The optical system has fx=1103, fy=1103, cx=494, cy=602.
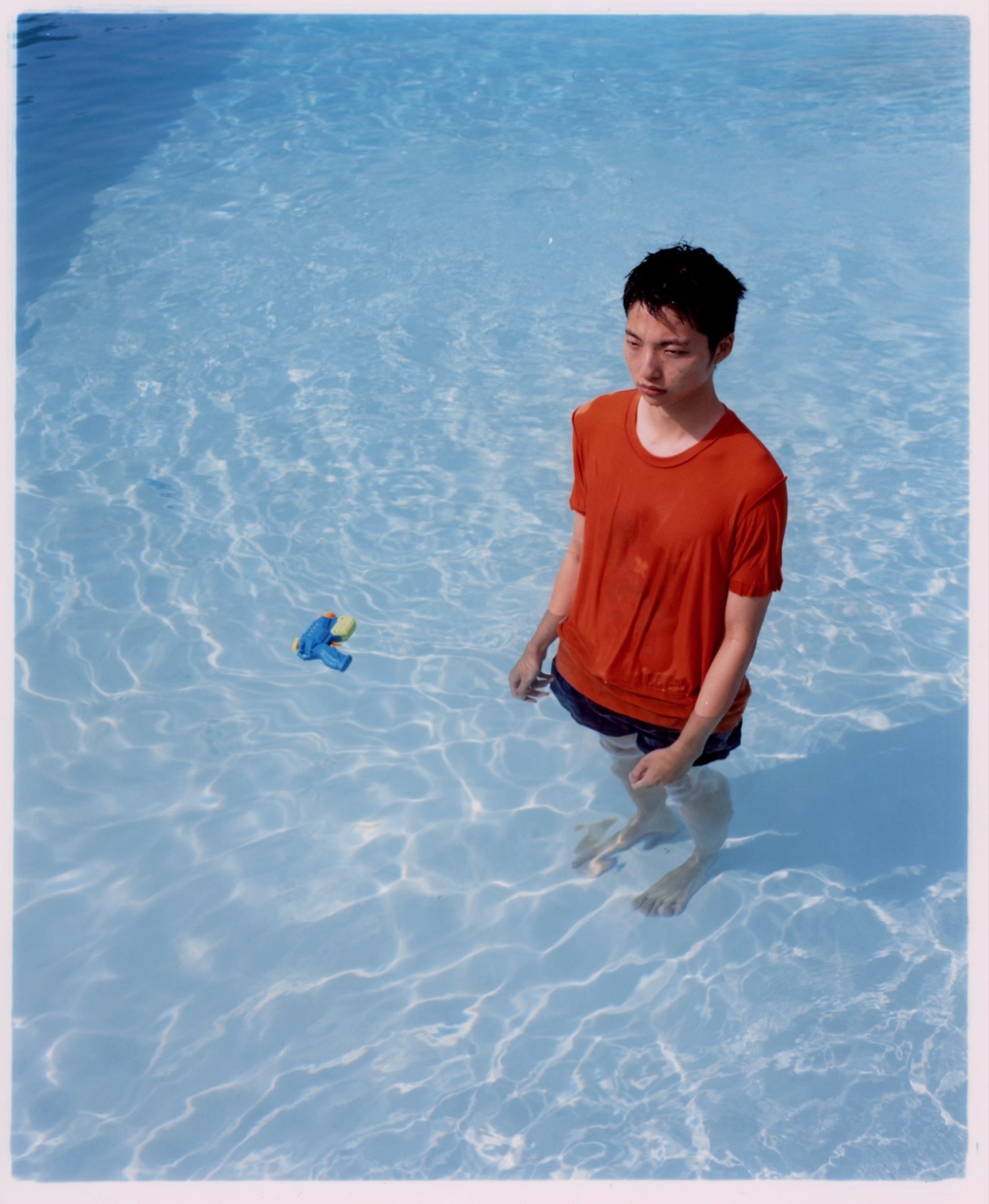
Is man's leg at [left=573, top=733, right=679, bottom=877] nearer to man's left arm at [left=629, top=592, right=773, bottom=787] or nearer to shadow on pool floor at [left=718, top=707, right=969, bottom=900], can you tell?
shadow on pool floor at [left=718, top=707, right=969, bottom=900]

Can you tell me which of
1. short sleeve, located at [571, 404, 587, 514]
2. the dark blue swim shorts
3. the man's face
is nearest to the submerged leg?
the dark blue swim shorts

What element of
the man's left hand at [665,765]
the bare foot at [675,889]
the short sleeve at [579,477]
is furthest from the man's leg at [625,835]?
the short sleeve at [579,477]

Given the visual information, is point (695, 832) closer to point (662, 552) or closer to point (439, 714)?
point (439, 714)

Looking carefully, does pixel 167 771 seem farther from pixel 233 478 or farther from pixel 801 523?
pixel 801 523

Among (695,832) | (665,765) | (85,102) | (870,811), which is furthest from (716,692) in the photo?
(85,102)

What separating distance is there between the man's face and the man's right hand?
93 centimetres

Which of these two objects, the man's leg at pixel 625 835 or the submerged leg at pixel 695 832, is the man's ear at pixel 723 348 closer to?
the submerged leg at pixel 695 832

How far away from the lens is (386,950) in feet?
10.8

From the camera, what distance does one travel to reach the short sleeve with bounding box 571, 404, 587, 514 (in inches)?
95.6

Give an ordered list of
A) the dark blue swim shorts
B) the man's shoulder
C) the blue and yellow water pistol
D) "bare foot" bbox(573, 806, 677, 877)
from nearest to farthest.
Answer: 1. the man's shoulder
2. the dark blue swim shorts
3. "bare foot" bbox(573, 806, 677, 877)
4. the blue and yellow water pistol

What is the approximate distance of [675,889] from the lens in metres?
3.34

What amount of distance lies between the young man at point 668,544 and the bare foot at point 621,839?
0.69m

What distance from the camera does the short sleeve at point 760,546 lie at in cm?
215

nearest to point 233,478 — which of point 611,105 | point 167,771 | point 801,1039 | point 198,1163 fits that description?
point 167,771
